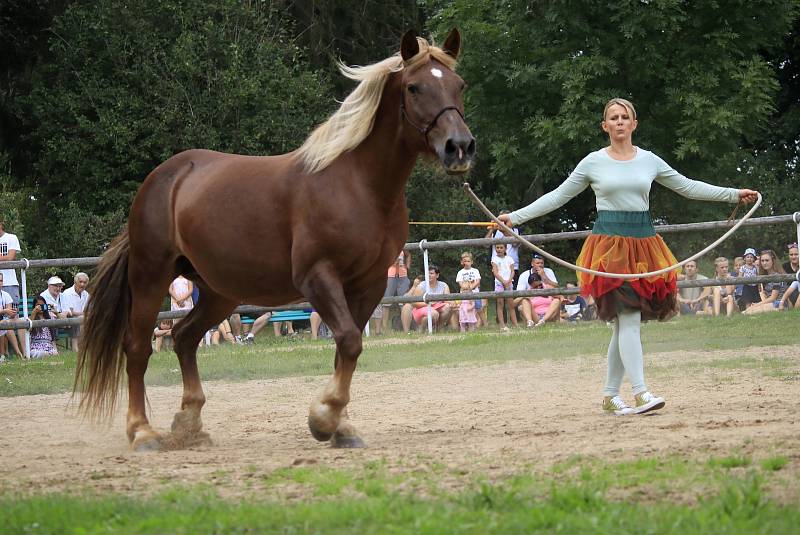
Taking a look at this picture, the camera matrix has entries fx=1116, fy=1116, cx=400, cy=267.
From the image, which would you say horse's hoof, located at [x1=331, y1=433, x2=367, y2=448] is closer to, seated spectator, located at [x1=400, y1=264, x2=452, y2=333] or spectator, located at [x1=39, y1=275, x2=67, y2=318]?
seated spectator, located at [x1=400, y1=264, x2=452, y2=333]

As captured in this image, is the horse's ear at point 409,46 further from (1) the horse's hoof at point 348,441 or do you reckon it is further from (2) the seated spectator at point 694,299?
(2) the seated spectator at point 694,299

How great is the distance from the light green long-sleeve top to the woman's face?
0.13 metres

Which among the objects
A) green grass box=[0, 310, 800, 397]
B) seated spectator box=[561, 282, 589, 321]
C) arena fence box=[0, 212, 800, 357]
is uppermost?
arena fence box=[0, 212, 800, 357]

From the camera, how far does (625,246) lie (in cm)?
698

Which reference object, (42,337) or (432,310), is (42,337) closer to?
(42,337)

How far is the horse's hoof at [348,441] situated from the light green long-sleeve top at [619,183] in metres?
1.78

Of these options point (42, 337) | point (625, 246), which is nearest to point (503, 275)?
point (42, 337)

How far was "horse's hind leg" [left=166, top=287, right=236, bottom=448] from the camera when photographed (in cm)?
707

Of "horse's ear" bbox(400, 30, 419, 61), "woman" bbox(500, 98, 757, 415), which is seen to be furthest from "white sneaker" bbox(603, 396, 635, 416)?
"horse's ear" bbox(400, 30, 419, 61)

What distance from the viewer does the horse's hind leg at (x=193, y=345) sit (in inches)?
278

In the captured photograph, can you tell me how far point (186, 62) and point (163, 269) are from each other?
57.6 ft

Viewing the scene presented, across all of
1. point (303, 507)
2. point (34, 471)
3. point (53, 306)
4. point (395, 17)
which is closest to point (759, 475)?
point (303, 507)

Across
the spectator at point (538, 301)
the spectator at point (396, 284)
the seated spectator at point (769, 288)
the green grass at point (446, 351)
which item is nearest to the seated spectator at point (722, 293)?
the seated spectator at point (769, 288)

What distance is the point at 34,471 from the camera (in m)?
5.62
